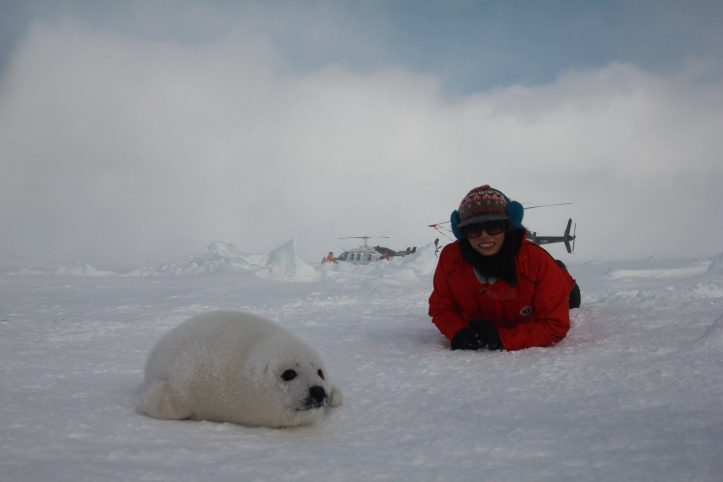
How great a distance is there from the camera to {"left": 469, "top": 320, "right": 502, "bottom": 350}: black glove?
245 cm

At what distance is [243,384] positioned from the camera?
148 centimetres

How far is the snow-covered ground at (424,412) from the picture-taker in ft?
3.48

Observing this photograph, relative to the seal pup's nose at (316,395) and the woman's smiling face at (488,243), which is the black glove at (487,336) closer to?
the woman's smiling face at (488,243)

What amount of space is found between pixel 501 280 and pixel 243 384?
153cm

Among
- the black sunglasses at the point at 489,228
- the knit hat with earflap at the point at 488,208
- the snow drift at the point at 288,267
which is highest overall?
the knit hat with earflap at the point at 488,208

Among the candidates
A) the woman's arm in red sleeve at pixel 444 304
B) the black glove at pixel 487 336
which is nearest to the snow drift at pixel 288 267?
the woman's arm in red sleeve at pixel 444 304

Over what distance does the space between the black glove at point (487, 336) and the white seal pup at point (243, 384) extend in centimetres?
113

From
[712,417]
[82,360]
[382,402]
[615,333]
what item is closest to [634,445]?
[712,417]

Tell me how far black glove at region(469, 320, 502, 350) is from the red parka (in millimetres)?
30

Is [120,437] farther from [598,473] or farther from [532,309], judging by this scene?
A: [532,309]

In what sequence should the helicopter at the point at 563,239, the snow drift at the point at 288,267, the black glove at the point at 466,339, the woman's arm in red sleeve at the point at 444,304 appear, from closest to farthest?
1. the black glove at the point at 466,339
2. the woman's arm in red sleeve at the point at 444,304
3. the snow drift at the point at 288,267
4. the helicopter at the point at 563,239

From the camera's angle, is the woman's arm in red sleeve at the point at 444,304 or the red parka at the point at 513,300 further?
the woman's arm in red sleeve at the point at 444,304

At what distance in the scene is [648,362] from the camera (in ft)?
6.63

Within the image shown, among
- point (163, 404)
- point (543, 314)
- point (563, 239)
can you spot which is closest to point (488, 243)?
point (543, 314)
